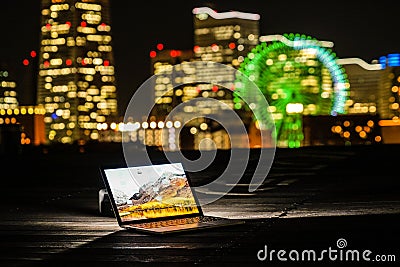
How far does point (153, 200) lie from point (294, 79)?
3267 cm

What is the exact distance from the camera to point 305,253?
584 cm

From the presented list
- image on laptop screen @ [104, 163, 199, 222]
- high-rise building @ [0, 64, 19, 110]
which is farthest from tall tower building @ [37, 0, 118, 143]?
image on laptop screen @ [104, 163, 199, 222]

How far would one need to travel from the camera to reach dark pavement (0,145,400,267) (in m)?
5.81

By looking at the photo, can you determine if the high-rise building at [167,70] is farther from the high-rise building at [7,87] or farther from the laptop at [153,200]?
the laptop at [153,200]

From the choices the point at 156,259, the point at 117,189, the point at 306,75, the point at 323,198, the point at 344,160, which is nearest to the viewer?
the point at 156,259

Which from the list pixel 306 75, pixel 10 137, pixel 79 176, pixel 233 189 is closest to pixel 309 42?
pixel 306 75

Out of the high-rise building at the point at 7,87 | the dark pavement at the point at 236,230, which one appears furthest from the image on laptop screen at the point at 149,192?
the high-rise building at the point at 7,87

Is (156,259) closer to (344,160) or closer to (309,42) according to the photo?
(344,160)

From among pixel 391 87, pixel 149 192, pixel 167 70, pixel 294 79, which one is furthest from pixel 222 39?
pixel 149 192

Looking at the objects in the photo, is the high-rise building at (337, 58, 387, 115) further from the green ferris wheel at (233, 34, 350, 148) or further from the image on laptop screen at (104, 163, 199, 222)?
the image on laptop screen at (104, 163, 199, 222)

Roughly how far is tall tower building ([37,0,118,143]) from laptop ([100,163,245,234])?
14233 cm

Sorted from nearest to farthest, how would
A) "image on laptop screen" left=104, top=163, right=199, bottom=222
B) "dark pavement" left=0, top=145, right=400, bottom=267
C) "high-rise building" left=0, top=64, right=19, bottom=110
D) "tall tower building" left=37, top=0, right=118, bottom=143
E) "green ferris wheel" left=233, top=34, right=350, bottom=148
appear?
1. "dark pavement" left=0, top=145, right=400, bottom=267
2. "image on laptop screen" left=104, top=163, right=199, bottom=222
3. "green ferris wheel" left=233, top=34, right=350, bottom=148
4. "high-rise building" left=0, top=64, right=19, bottom=110
5. "tall tower building" left=37, top=0, right=118, bottom=143

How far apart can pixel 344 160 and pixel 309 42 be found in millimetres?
24411

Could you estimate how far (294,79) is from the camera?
39.8m
